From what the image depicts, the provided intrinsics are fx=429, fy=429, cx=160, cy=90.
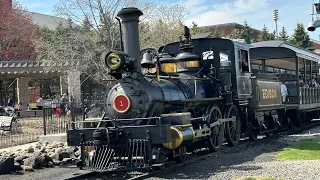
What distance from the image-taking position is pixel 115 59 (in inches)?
360

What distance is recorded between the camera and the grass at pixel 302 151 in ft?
34.5

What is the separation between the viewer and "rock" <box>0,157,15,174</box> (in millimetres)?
10084

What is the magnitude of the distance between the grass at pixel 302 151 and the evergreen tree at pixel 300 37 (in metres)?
48.0

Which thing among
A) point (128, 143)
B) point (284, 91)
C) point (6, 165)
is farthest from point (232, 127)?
point (6, 165)

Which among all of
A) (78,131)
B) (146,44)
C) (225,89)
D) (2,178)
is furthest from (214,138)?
(146,44)

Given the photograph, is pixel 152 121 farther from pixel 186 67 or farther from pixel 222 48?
pixel 222 48

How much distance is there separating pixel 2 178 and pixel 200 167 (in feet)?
14.6

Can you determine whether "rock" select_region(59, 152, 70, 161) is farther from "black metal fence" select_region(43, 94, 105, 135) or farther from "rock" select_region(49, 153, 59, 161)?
"black metal fence" select_region(43, 94, 105, 135)

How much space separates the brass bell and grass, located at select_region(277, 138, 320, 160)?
3920 mm

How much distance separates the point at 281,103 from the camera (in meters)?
16.6

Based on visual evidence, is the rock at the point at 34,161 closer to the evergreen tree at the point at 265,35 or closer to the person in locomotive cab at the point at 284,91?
the person in locomotive cab at the point at 284,91

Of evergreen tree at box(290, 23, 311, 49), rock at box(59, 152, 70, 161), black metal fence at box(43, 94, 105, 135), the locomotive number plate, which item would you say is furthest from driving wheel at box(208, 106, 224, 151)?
evergreen tree at box(290, 23, 311, 49)

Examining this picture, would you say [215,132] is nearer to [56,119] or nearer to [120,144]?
[120,144]

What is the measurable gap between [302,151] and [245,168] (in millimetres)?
2810
